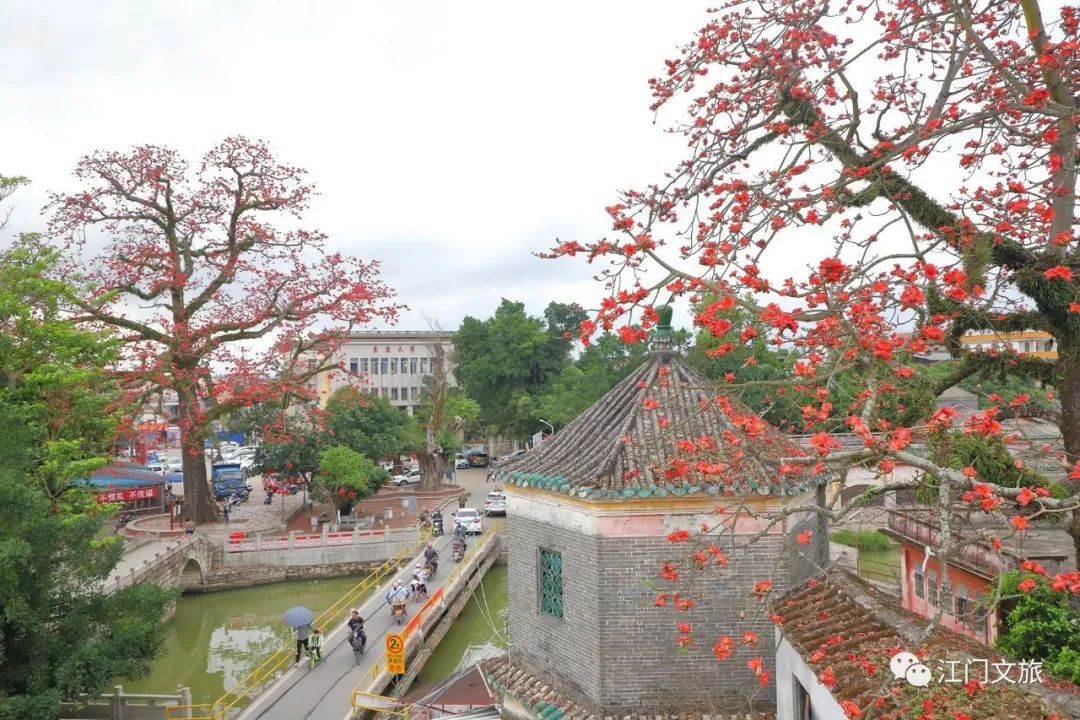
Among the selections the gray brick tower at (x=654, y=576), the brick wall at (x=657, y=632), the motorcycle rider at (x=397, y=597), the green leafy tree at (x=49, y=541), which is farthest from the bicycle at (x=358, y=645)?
the brick wall at (x=657, y=632)

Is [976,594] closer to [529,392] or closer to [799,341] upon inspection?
[799,341]

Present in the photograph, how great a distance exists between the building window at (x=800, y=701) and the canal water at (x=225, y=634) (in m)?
11.2

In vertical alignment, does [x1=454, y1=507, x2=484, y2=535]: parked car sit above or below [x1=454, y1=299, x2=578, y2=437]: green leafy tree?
below

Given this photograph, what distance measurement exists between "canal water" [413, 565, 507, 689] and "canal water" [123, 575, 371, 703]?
11.2 ft

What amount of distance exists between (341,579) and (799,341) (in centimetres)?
2081

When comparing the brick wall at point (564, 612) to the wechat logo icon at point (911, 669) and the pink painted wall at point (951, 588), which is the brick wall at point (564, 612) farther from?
the pink painted wall at point (951, 588)

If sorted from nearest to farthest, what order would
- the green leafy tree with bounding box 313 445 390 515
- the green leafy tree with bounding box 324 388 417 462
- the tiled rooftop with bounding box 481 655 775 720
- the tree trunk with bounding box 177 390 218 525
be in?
the tiled rooftop with bounding box 481 655 775 720, the tree trunk with bounding box 177 390 218 525, the green leafy tree with bounding box 313 445 390 515, the green leafy tree with bounding box 324 388 417 462

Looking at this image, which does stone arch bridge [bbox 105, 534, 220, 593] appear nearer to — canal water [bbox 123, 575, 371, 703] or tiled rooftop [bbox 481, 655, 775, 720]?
canal water [bbox 123, 575, 371, 703]

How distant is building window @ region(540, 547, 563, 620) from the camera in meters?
7.55

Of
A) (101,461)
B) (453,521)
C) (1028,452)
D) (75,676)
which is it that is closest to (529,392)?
(453,521)

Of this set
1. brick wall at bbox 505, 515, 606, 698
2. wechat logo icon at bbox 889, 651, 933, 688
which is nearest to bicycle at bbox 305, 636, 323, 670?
brick wall at bbox 505, 515, 606, 698

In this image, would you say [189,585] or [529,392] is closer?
[189,585]

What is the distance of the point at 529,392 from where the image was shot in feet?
142

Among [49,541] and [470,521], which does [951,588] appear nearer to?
[49,541]
